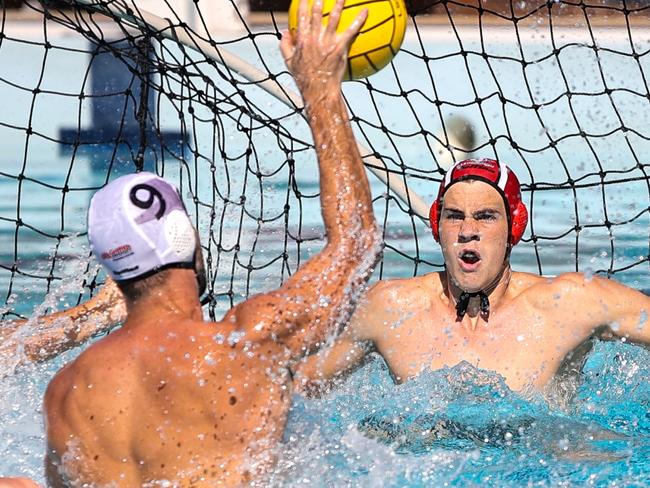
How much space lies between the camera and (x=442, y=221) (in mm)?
3707

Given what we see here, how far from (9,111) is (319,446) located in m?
8.73

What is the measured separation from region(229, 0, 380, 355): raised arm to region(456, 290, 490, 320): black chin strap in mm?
1394

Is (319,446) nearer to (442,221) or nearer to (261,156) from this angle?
(442,221)

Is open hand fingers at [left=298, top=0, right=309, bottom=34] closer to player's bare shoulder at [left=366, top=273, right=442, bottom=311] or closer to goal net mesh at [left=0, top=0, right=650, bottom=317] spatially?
player's bare shoulder at [left=366, top=273, right=442, bottom=311]

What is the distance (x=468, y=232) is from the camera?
3615mm

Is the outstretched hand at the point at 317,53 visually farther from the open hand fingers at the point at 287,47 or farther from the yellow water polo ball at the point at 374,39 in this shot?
the yellow water polo ball at the point at 374,39

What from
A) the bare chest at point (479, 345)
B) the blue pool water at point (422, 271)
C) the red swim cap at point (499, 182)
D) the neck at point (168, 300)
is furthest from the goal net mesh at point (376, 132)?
the neck at point (168, 300)

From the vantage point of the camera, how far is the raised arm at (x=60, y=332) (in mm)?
3350

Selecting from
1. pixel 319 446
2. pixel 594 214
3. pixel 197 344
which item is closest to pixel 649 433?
pixel 319 446

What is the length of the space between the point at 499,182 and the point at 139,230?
1.61 metres

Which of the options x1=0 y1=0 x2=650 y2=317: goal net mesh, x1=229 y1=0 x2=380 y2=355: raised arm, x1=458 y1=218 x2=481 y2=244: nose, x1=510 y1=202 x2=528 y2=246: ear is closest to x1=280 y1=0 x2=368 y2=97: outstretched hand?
x1=229 y1=0 x2=380 y2=355: raised arm

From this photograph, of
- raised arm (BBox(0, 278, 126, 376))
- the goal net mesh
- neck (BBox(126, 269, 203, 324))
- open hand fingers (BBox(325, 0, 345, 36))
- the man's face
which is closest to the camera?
open hand fingers (BBox(325, 0, 345, 36))

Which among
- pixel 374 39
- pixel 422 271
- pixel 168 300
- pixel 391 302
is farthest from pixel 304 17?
pixel 422 271

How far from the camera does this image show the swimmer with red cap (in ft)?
11.9
